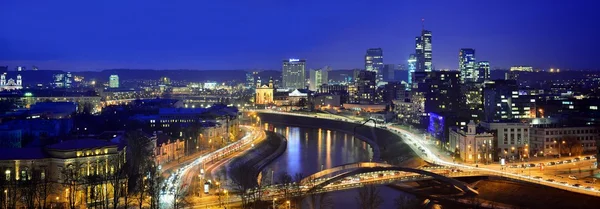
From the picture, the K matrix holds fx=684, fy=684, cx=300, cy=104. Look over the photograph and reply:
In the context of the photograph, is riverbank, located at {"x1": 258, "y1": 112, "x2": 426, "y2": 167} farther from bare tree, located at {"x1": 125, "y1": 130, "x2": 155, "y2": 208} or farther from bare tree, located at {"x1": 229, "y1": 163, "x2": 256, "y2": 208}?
bare tree, located at {"x1": 125, "y1": 130, "x2": 155, "y2": 208}

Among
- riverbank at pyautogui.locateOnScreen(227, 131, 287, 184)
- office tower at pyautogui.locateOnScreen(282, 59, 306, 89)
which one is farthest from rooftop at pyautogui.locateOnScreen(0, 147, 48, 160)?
office tower at pyautogui.locateOnScreen(282, 59, 306, 89)

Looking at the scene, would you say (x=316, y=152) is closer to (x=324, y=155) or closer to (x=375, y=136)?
(x=324, y=155)

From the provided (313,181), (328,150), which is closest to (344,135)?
(328,150)

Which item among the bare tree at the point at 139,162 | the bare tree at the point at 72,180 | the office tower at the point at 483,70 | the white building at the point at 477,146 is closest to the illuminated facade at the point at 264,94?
the office tower at the point at 483,70

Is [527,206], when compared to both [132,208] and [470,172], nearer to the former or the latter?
[470,172]

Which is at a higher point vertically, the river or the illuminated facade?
the illuminated facade
